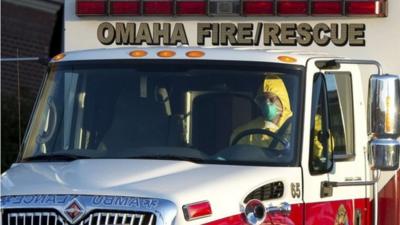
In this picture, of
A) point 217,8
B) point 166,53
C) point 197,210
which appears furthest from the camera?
point 217,8

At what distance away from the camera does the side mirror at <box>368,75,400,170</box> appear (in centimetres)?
577

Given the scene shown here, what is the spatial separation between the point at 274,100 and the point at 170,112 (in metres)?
0.60

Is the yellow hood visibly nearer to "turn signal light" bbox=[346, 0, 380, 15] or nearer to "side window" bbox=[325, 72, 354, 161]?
"side window" bbox=[325, 72, 354, 161]

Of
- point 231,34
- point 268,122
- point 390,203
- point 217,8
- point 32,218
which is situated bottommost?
point 390,203

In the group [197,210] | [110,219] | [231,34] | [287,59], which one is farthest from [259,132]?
[231,34]

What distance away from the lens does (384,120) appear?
19.0 ft

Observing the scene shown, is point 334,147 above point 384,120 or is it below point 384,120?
below

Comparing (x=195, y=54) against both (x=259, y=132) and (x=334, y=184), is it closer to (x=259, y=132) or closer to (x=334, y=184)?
(x=259, y=132)

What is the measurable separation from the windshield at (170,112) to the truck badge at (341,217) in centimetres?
60

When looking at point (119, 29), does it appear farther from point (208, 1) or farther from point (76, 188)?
point (76, 188)

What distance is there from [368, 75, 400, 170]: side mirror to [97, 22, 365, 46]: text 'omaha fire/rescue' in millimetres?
1395

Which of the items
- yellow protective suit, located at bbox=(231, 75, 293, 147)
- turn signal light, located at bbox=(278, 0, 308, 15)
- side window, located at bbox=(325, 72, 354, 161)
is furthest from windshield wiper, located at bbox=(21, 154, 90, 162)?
turn signal light, located at bbox=(278, 0, 308, 15)

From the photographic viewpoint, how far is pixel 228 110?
5.96m

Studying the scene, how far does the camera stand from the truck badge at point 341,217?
610 cm
